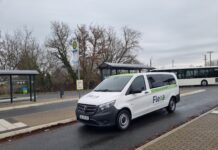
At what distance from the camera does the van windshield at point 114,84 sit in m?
8.12

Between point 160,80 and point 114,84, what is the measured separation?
2.51m

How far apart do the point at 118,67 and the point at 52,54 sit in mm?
29221

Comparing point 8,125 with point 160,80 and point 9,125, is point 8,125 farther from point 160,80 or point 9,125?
point 160,80

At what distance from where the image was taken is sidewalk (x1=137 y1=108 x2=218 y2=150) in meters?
5.40

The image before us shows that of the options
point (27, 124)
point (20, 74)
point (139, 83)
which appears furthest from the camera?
point (20, 74)

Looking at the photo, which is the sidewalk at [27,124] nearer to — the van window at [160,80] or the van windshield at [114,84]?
the van windshield at [114,84]

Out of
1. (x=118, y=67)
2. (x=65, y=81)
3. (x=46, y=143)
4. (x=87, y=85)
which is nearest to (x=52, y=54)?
(x=65, y=81)

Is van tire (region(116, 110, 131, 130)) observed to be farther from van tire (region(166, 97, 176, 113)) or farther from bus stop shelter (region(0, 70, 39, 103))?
bus stop shelter (region(0, 70, 39, 103))

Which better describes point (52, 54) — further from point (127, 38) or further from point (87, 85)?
point (127, 38)

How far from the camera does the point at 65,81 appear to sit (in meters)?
45.4

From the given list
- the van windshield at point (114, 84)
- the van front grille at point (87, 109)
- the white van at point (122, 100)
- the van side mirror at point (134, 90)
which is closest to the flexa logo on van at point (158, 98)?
the white van at point (122, 100)

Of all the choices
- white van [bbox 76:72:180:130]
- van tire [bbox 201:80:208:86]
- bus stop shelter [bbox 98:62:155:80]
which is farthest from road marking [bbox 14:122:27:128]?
van tire [bbox 201:80:208:86]

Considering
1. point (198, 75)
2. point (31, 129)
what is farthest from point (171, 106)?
point (198, 75)

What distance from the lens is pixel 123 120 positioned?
7676 mm
